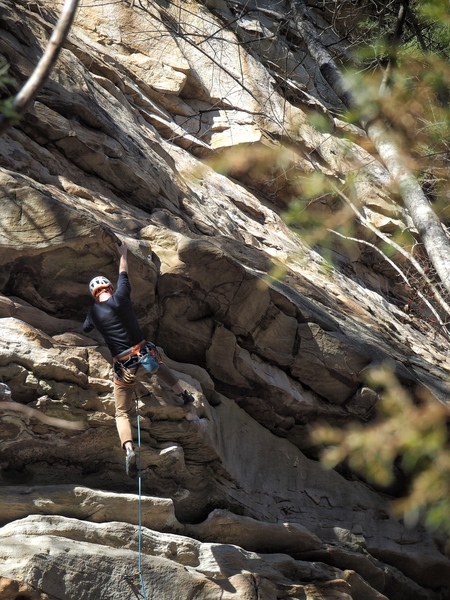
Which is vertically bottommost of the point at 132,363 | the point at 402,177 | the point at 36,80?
the point at 132,363

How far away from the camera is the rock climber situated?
770 cm

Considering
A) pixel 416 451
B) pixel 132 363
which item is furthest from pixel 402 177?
pixel 132 363

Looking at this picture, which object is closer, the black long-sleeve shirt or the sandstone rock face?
the sandstone rock face

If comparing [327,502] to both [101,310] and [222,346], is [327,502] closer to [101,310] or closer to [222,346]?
[222,346]

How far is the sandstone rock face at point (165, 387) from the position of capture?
24.3 feet

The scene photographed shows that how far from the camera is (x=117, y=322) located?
7812 mm

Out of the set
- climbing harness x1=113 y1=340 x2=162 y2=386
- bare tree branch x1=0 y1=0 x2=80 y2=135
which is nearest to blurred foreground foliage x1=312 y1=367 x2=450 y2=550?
bare tree branch x1=0 y1=0 x2=80 y2=135

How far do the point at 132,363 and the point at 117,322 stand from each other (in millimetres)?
479

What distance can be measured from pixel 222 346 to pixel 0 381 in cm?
306

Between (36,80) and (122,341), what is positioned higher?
(36,80)

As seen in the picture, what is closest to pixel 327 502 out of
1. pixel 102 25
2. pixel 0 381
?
pixel 0 381

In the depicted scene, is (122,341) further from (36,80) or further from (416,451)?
(36,80)

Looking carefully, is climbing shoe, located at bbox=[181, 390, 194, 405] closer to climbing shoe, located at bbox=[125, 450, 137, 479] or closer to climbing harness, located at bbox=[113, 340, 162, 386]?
climbing harness, located at bbox=[113, 340, 162, 386]

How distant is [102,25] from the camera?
15281mm
